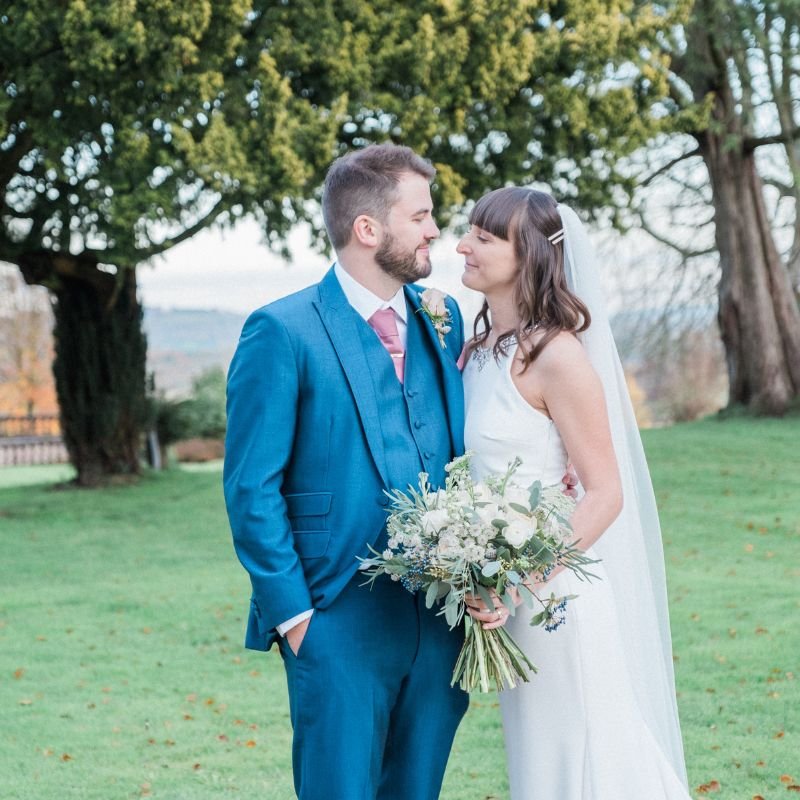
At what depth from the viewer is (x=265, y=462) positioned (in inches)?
126

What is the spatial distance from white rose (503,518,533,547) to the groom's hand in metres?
0.64

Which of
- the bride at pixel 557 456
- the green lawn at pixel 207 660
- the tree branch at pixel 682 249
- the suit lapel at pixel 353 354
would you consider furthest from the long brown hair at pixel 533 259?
the tree branch at pixel 682 249

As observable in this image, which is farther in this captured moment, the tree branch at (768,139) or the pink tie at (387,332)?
the tree branch at (768,139)

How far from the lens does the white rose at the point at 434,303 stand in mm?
3535

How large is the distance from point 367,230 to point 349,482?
0.76 m

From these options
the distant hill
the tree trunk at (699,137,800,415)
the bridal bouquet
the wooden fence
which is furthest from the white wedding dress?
the distant hill

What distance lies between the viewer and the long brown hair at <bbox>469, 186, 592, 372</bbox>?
11.8 ft

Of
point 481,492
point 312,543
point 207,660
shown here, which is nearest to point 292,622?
point 312,543

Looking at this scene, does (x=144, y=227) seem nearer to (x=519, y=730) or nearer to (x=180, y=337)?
(x=519, y=730)

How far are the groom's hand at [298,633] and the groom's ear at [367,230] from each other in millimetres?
1116

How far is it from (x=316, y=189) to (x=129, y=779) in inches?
430

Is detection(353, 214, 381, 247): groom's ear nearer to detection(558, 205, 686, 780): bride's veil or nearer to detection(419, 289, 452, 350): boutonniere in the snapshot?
detection(419, 289, 452, 350): boutonniere

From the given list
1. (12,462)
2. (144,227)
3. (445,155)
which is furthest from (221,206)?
(12,462)

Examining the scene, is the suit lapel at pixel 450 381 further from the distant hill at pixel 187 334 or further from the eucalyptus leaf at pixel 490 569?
the distant hill at pixel 187 334
